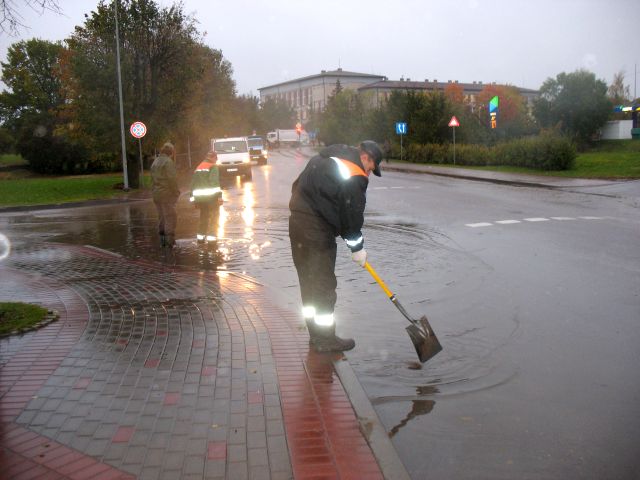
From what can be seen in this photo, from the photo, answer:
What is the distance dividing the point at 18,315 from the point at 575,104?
65.3 metres

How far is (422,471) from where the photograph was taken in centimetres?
383

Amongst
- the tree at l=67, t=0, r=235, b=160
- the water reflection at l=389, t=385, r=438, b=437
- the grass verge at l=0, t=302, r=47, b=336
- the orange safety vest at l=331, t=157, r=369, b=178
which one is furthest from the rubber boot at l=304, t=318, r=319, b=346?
the tree at l=67, t=0, r=235, b=160

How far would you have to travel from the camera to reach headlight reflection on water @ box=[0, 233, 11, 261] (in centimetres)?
1155

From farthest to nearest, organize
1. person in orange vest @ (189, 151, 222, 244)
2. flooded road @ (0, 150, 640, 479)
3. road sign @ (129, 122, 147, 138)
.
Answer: road sign @ (129, 122, 147, 138), person in orange vest @ (189, 151, 222, 244), flooded road @ (0, 150, 640, 479)

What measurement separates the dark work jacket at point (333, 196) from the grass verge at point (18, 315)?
114 inches

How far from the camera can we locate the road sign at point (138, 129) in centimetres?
2681

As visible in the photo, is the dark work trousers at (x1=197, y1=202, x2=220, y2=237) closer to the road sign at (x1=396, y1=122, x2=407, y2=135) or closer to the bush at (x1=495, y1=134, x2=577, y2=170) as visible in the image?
the bush at (x1=495, y1=134, x2=577, y2=170)

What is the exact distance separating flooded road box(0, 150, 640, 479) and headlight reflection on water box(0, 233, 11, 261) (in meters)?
0.24

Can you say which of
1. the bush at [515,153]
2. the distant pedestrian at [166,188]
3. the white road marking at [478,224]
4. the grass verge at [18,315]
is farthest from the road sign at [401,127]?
the grass verge at [18,315]

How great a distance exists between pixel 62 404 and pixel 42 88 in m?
72.7

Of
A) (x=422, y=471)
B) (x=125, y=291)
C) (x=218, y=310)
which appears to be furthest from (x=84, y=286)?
(x=422, y=471)

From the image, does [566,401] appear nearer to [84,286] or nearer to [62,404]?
[62,404]

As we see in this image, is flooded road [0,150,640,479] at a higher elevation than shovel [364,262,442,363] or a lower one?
lower

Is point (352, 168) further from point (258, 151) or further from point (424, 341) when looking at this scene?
point (258, 151)
